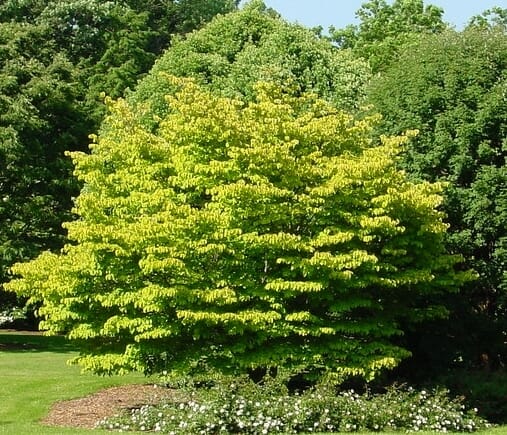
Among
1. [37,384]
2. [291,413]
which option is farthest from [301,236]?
[37,384]

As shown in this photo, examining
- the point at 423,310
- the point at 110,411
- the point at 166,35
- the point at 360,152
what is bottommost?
the point at 110,411

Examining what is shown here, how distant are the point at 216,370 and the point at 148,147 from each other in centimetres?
412

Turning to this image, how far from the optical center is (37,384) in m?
18.2

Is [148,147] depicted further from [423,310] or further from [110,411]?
[423,310]

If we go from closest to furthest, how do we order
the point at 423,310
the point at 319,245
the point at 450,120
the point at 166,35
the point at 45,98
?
the point at 319,245
the point at 423,310
the point at 450,120
the point at 45,98
the point at 166,35

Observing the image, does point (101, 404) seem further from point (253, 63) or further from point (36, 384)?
point (253, 63)

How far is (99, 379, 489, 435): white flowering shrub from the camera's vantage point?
1252cm

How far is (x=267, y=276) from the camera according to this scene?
13531 millimetres

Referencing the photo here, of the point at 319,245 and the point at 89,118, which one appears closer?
the point at 319,245

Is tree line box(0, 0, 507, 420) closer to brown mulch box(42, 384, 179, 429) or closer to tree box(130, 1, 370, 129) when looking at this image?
brown mulch box(42, 384, 179, 429)

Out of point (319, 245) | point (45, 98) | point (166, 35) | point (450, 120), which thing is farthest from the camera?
point (166, 35)

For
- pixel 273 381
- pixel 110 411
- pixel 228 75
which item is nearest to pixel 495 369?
pixel 273 381

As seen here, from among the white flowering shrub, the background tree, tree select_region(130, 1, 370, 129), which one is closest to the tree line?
the white flowering shrub

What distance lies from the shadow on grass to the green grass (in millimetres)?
41
